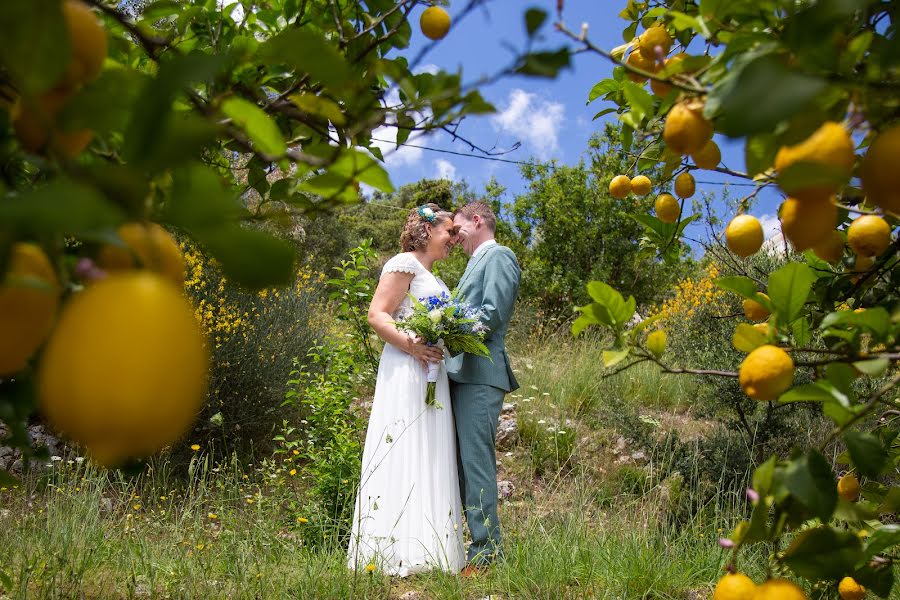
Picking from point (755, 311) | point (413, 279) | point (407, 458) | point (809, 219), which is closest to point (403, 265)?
point (413, 279)

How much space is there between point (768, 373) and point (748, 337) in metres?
0.11

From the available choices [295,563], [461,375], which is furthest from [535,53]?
[461,375]

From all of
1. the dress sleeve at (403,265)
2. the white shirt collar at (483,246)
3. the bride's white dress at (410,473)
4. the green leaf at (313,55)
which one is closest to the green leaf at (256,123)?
the green leaf at (313,55)

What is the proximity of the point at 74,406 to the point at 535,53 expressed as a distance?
1.13ft

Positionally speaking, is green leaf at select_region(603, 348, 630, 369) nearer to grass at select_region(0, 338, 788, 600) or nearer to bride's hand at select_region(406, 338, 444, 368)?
grass at select_region(0, 338, 788, 600)

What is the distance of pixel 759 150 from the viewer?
48cm

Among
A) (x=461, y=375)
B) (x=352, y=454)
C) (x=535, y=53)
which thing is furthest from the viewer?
(x=352, y=454)

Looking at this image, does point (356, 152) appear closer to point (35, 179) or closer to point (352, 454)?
point (35, 179)

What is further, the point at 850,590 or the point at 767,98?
the point at 850,590

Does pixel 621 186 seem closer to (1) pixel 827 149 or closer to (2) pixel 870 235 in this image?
(2) pixel 870 235

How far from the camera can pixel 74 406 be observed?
25 centimetres

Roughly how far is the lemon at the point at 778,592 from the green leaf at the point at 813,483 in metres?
0.06

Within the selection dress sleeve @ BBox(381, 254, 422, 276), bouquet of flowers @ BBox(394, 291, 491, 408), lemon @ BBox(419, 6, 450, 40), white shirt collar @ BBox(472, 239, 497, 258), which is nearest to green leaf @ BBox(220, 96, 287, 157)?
lemon @ BBox(419, 6, 450, 40)

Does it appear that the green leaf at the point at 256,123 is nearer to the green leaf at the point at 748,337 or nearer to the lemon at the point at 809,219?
the lemon at the point at 809,219
